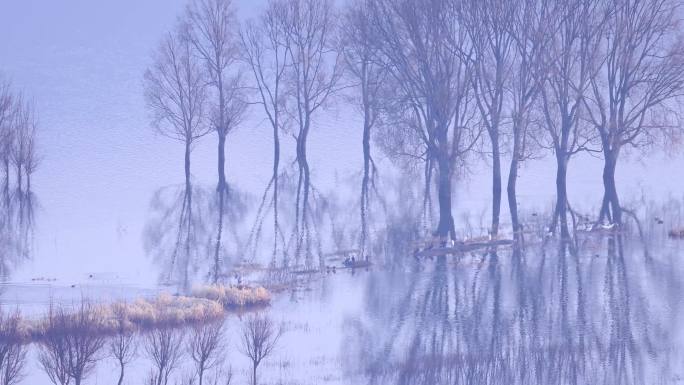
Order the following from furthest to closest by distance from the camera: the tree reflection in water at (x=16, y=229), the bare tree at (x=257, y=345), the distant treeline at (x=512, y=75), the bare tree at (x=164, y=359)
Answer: the distant treeline at (x=512, y=75) → the tree reflection in water at (x=16, y=229) → the bare tree at (x=257, y=345) → the bare tree at (x=164, y=359)

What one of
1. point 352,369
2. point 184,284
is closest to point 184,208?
point 184,284

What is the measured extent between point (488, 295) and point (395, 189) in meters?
25.8

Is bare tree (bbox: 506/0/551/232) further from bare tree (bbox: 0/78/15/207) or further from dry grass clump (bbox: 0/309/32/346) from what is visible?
bare tree (bbox: 0/78/15/207)

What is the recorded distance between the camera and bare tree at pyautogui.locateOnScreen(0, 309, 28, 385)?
56.6ft

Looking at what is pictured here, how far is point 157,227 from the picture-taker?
137ft

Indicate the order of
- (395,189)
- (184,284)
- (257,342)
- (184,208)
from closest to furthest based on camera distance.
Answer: (257,342) < (184,284) < (184,208) < (395,189)

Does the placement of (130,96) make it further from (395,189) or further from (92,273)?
(92,273)

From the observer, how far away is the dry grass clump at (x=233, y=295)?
26375mm

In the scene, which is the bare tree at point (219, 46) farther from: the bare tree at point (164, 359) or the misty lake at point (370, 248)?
the bare tree at point (164, 359)

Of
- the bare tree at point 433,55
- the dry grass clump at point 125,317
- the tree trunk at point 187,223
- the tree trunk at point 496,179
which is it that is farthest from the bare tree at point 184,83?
the dry grass clump at point 125,317

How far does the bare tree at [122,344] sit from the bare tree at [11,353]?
64.3 inches

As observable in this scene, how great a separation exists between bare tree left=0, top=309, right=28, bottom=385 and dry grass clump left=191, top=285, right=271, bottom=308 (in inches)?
246

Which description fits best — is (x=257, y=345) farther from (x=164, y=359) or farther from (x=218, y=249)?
(x=218, y=249)

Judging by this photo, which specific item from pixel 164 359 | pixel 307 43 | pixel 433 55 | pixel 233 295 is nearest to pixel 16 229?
pixel 433 55
